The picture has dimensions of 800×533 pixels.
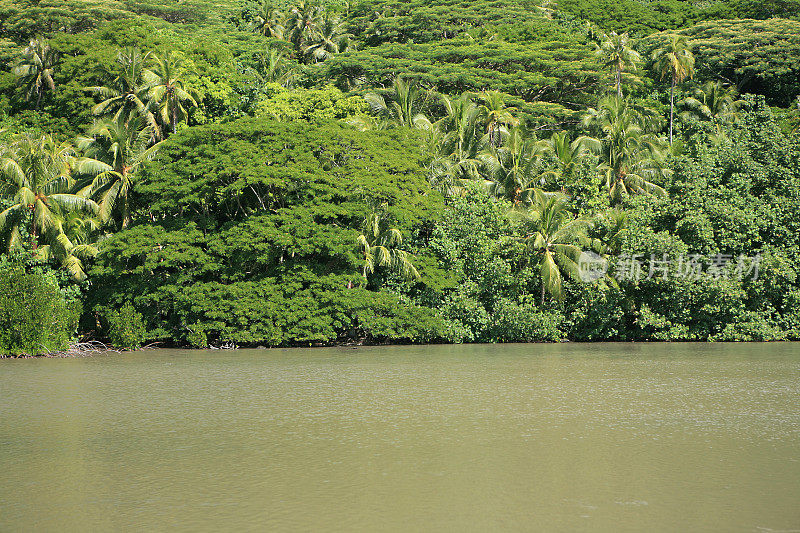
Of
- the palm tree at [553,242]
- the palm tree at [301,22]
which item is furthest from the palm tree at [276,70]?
the palm tree at [553,242]

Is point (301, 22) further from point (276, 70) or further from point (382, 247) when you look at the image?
point (382, 247)

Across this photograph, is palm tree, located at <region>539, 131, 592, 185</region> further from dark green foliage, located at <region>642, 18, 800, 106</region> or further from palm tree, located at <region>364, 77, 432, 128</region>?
dark green foliage, located at <region>642, 18, 800, 106</region>

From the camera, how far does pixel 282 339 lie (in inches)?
955

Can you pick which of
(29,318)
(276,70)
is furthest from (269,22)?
(29,318)

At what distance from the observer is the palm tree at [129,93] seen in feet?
101

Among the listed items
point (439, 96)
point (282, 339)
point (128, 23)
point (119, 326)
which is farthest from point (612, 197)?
point (128, 23)

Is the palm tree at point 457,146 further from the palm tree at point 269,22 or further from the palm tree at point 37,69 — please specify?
the palm tree at point 269,22

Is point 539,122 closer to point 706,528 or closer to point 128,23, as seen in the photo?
point 128,23

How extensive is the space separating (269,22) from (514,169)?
28.9m

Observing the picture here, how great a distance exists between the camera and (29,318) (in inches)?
847

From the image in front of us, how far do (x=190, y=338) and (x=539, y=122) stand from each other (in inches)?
768

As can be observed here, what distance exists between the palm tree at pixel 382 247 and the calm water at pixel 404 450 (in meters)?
8.23

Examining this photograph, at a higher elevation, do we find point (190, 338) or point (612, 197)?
point (612, 197)

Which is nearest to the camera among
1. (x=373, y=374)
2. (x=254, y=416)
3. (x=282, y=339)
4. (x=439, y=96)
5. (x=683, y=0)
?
(x=254, y=416)
